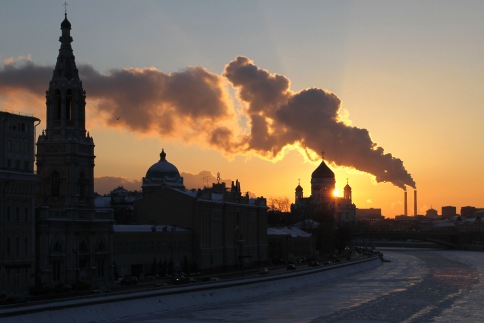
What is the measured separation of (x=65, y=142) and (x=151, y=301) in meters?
26.9

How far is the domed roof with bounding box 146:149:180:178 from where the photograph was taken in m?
141

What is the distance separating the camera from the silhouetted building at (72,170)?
91.1 metres

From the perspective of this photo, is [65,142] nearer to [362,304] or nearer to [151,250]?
[151,250]

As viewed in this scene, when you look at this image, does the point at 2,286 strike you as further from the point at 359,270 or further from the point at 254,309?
the point at 359,270

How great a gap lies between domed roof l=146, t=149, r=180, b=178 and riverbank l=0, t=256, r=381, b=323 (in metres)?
39.0

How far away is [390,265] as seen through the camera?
16262 cm

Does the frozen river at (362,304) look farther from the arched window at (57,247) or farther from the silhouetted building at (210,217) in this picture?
the arched window at (57,247)

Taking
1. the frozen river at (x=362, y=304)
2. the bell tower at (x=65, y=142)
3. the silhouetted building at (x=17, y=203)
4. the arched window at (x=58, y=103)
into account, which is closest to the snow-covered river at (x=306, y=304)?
the frozen river at (x=362, y=304)

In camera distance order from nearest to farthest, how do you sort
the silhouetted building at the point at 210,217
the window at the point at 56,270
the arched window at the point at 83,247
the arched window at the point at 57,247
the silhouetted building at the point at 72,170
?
1. the window at the point at 56,270
2. the arched window at the point at 57,247
3. the arched window at the point at 83,247
4. the silhouetted building at the point at 72,170
5. the silhouetted building at the point at 210,217

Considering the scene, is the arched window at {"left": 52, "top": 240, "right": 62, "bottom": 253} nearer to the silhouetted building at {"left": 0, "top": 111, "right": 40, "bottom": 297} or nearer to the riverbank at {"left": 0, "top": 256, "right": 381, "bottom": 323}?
the silhouetted building at {"left": 0, "top": 111, "right": 40, "bottom": 297}

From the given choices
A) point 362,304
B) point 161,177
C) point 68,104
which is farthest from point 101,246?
point 161,177

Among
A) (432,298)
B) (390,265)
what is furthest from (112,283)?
(390,265)

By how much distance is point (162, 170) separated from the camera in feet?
464

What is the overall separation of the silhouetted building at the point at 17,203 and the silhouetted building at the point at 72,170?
7347mm
